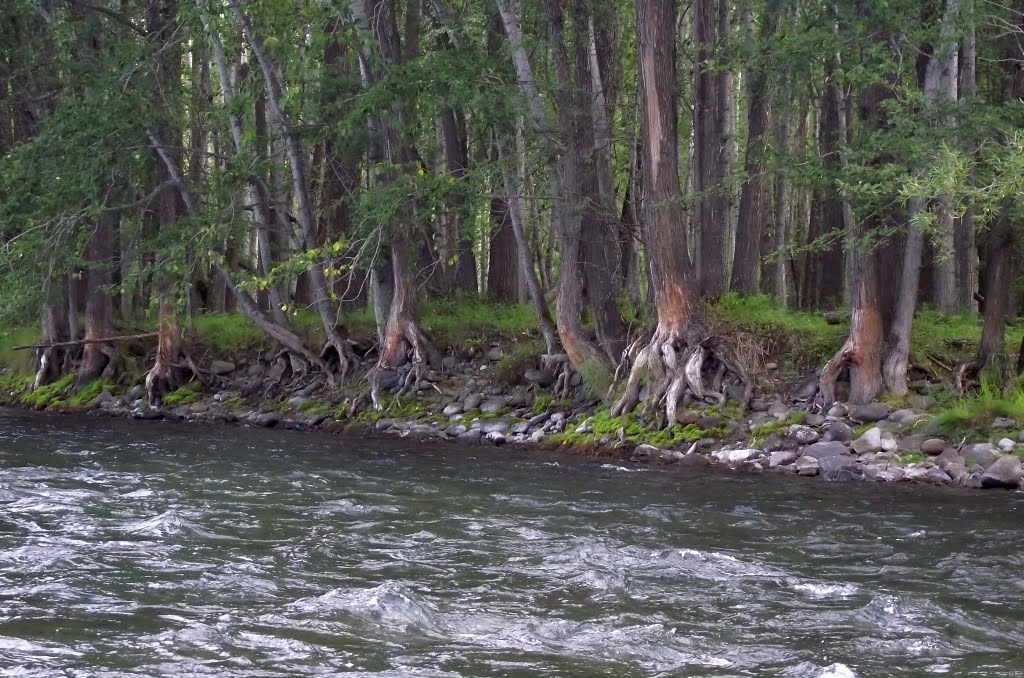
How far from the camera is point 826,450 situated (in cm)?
1355

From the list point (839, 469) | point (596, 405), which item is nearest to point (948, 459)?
point (839, 469)

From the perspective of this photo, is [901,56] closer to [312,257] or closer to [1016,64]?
[1016,64]

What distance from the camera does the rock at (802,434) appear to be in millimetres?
14031

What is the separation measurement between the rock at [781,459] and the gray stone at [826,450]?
168 mm

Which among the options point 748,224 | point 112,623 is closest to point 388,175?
point 748,224

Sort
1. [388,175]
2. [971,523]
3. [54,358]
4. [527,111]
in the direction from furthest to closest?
[54,358]
[388,175]
[527,111]
[971,523]

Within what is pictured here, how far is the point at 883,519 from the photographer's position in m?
10.3

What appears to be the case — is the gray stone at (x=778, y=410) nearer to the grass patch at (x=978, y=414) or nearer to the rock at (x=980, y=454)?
the grass patch at (x=978, y=414)

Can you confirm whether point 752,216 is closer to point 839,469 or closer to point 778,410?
point 778,410

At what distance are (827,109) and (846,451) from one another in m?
9.19

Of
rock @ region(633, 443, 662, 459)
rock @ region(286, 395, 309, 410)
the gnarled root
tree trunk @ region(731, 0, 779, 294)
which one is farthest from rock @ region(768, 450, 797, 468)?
rock @ region(286, 395, 309, 410)

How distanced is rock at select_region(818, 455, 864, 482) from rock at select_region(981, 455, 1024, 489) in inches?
54.0

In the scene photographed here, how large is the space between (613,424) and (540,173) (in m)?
4.51

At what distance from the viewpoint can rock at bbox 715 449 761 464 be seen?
1388cm
